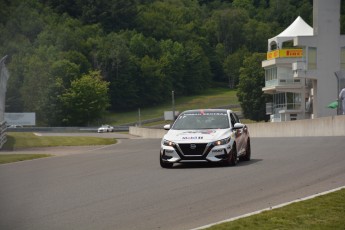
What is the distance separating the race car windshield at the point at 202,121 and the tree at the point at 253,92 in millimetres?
114060

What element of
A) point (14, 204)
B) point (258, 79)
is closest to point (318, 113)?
point (258, 79)

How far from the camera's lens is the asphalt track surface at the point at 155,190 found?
536 inches

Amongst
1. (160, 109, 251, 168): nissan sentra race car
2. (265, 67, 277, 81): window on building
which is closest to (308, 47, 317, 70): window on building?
(265, 67, 277, 81): window on building

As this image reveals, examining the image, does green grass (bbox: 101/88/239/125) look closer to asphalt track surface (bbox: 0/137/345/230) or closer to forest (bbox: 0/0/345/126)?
forest (bbox: 0/0/345/126)

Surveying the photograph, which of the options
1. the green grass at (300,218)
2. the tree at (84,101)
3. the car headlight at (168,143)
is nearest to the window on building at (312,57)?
the tree at (84,101)

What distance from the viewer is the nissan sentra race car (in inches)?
871

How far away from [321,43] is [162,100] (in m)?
87.8

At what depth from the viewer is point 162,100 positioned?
182m

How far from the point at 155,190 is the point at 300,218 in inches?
216

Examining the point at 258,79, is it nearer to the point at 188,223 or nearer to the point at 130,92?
the point at 130,92

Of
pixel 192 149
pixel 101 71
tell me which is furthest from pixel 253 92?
pixel 192 149

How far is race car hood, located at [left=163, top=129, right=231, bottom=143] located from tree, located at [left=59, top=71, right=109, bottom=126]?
126483 millimetres

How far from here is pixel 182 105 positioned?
589 ft

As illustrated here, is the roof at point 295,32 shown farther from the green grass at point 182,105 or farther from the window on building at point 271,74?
the green grass at point 182,105
